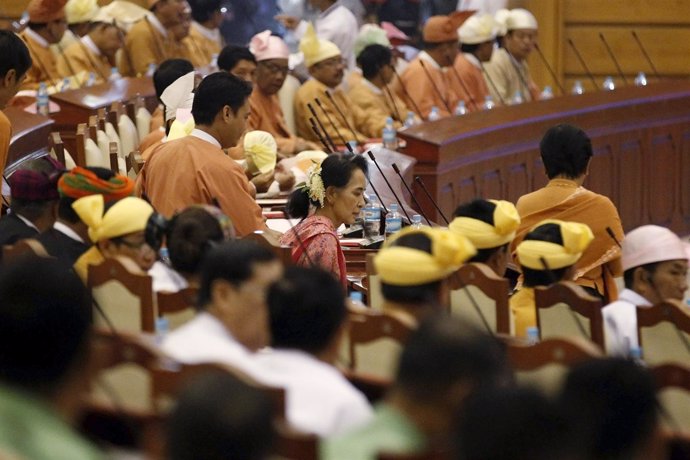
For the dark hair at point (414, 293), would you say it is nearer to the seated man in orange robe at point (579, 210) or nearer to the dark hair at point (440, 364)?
the dark hair at point (440, 364)

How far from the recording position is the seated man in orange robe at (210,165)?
459 cm

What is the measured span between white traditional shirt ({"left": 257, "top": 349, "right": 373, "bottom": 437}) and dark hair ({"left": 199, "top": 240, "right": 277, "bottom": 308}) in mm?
415

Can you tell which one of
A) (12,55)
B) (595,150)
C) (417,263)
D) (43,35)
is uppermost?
(12,55)

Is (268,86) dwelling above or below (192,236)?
below

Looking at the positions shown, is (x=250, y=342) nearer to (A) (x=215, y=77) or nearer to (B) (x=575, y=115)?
(A) (x=215, y=77)

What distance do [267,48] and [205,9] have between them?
7.01 feet

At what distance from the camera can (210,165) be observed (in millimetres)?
4598

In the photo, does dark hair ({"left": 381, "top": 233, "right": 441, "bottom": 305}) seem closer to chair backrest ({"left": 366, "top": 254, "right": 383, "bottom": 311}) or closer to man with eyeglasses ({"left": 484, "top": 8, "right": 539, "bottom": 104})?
chair backrest ({"left": 366, "top": 254, "right": 383, "bottom": 311})

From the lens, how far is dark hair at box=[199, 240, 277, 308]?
2836 millimetres

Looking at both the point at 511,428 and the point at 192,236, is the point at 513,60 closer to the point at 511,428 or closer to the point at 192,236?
the point at 192,236

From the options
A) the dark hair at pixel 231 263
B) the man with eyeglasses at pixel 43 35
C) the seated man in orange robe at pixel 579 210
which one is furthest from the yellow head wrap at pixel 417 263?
the man with eyeglasses at pixel 43 35

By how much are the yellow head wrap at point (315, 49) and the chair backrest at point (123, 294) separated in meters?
4.75

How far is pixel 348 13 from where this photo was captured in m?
9.34

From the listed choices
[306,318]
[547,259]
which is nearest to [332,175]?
[547,259]
